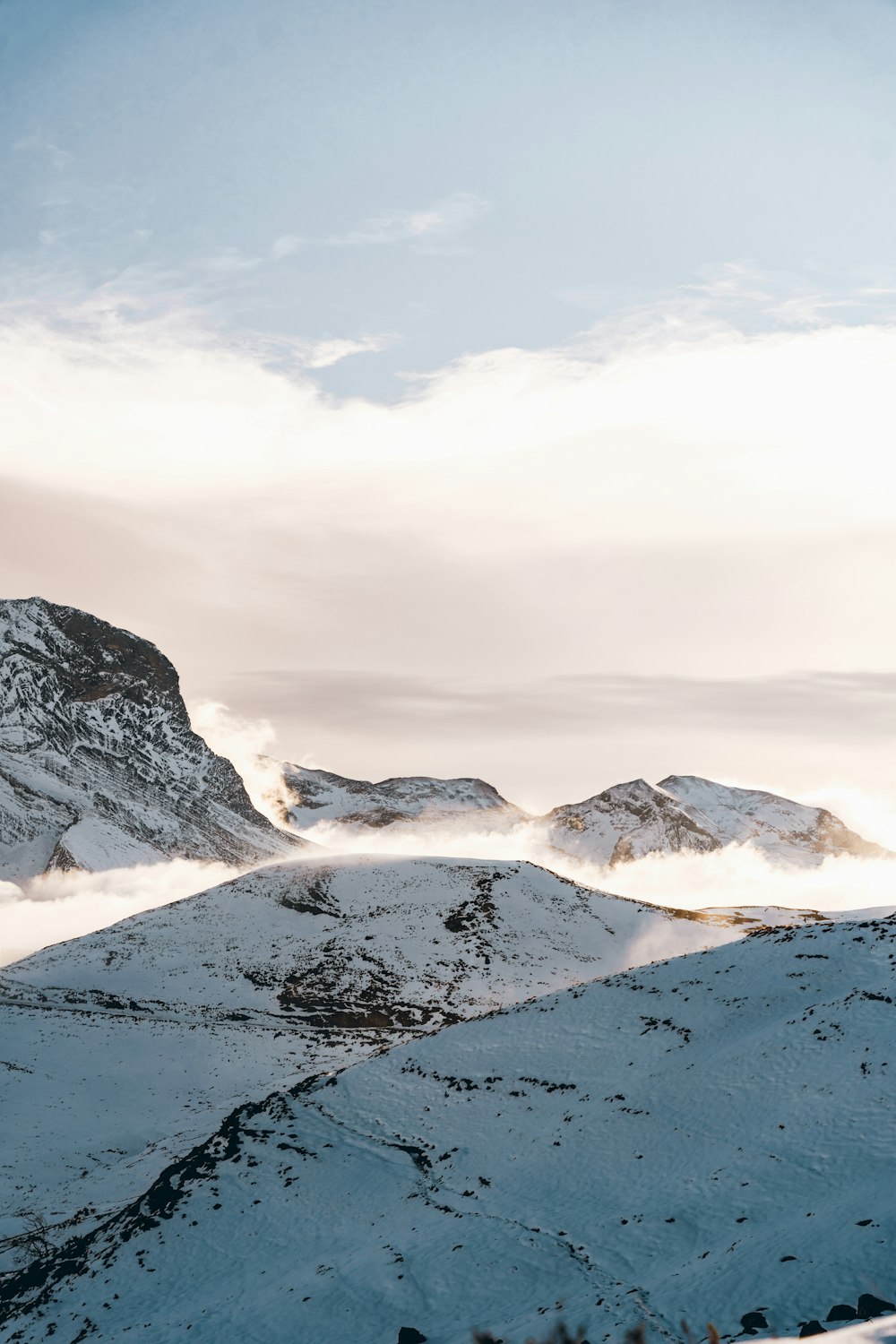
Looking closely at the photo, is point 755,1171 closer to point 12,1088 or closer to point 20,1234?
point 20,1234

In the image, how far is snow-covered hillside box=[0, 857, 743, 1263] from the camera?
59188 millimetres

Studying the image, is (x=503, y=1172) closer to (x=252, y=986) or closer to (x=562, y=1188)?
(x=562, y=1188)

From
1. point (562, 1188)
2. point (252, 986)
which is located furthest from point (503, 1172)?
point (252, 986)

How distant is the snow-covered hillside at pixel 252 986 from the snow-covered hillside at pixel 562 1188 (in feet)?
44.7

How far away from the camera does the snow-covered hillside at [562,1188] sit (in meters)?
24.9

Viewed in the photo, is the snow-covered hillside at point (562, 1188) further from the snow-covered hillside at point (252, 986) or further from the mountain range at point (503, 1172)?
the snow-covered hillside at point (252, 986)

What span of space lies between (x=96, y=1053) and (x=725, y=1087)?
54772mm

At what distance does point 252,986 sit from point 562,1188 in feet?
217

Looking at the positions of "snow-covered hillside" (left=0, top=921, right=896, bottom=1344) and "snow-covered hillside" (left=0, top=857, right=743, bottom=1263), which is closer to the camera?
"snow-covered hillside" (left=0, top=921, right=896, bottom=1344)

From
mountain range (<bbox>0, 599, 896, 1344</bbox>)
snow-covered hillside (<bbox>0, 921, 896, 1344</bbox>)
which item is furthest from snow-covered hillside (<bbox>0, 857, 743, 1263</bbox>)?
snow-covered hillside (<bbox>0, 921, 896, 1344</bbox>)

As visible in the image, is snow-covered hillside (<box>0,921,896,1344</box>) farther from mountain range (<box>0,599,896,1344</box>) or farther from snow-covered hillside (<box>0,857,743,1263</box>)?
snow-covered hillside (<box>0,857,743,1263</box>)

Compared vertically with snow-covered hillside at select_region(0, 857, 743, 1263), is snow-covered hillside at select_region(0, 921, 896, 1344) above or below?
above

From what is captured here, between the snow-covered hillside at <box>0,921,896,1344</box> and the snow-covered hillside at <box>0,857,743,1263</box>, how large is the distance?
1361cm

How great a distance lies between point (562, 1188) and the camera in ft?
108
